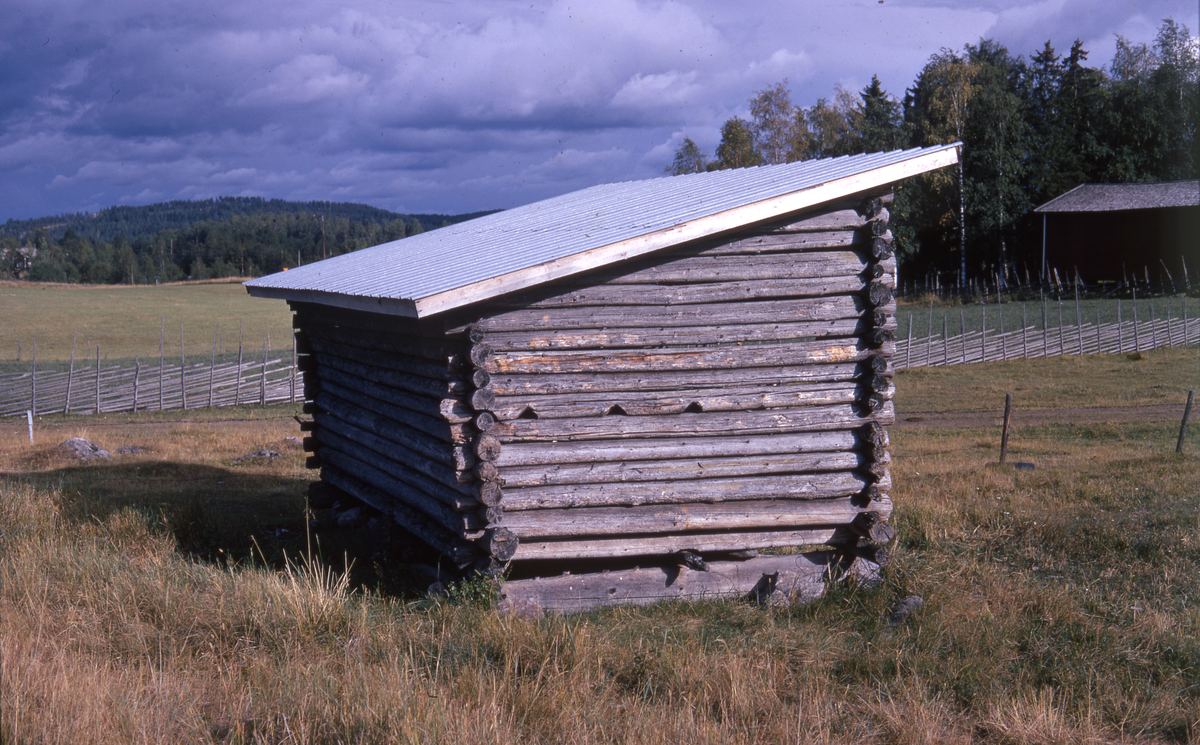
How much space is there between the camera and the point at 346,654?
5.07m

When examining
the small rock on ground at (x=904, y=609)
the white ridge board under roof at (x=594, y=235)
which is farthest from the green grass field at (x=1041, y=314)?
the small rock on ground at (x=904, y=609)

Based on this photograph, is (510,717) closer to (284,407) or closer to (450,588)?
(450,588)

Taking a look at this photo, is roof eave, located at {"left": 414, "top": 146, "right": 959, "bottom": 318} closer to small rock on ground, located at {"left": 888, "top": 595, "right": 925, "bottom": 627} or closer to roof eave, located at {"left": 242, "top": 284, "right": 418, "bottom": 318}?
roof eave, located at {"left": 242, "top": 284, "right": 418, "bottom": 318}

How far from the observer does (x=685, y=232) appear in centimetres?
686

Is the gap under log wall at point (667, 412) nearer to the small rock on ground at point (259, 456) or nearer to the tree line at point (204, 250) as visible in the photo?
the small rock on ground at point (259, 456)

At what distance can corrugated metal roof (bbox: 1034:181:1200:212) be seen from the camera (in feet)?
139

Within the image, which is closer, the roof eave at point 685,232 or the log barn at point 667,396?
the roof eave at point 685,232

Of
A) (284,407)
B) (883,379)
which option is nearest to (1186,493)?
(883,379)

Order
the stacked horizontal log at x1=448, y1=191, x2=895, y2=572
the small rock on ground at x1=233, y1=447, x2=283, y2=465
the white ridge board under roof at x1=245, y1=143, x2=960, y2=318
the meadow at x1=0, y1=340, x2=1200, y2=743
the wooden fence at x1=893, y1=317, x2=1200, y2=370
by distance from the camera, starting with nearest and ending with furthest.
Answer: the meadow at x1=0, y1=340, x2=1200, y2=743 → the white ridge board under roof at x1=245, y1=143, x2=960, y2=318 → the stacked horizontal log at x1=448, y1=191, x2=895, y2=572 → the small rock on ground at x1=233, y1=447, x2=283, y2=465 → the wooden fence at x1=893, y1=317, x2=1200, y2=370

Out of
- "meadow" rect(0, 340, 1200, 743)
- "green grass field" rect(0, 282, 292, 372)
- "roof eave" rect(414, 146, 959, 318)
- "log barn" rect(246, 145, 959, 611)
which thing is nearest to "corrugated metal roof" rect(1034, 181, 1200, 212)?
"meadow" rect(0, 340, 1200, 743)

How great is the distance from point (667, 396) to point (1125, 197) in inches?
1786

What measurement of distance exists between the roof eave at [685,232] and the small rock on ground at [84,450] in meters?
12.3

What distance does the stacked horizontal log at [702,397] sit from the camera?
7098mm

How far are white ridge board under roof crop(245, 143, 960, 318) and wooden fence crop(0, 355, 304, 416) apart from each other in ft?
69.6
